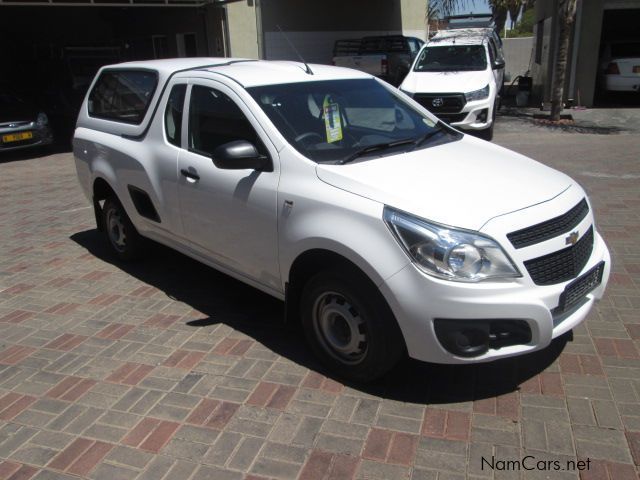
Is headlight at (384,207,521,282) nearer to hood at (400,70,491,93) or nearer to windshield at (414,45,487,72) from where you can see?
hood at (400,70,491,93)

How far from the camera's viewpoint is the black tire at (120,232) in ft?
17.3

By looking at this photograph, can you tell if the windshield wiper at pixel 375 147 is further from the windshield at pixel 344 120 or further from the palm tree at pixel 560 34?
the palm tree at pixel 560 34

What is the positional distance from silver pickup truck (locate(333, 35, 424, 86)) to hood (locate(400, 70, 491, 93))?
3614mm

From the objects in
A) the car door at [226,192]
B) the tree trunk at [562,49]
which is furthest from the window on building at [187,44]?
the car door at [226,192]

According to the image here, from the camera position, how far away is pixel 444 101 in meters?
10.8

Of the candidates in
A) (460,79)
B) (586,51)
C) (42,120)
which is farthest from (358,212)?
(586,51)

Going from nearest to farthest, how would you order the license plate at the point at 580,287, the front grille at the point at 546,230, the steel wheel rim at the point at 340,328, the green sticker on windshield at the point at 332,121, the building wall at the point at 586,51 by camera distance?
the front grille at the point at 546,230 → the license plate at the point at 580,287 → the steel wheel rim at the point at 340,328 → the green sticker on windshield at the point at 332,121 → the building wall at the point at 586,51

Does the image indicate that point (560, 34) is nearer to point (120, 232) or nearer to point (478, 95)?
point (478, 95)

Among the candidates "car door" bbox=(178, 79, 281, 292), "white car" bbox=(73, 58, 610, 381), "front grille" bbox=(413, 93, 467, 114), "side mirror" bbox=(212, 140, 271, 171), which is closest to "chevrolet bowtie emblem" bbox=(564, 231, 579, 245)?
"white car" bbox=(73, 58, 610, 381)

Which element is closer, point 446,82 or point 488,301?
point 488,301

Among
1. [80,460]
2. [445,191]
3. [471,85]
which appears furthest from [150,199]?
[471,85]

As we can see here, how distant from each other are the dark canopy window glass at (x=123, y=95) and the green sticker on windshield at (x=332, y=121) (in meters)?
1.62

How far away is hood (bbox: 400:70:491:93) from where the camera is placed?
427 inches

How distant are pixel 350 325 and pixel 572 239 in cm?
131
